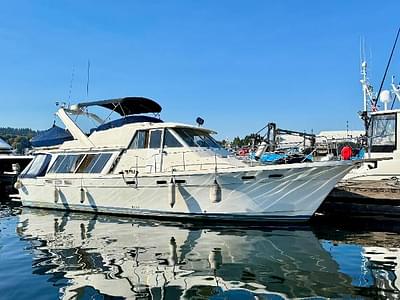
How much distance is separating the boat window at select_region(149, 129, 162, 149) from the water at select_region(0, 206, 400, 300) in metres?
2.76

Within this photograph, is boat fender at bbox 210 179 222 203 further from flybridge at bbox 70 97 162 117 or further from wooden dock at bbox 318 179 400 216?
flybridge at bbox 70 97 162 117

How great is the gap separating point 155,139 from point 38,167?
6.58 metres

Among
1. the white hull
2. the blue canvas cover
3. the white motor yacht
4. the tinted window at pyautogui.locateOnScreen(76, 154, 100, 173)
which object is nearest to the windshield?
the white hull

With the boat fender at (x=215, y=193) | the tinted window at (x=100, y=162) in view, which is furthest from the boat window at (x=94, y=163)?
the boat fender at (x=215, y=193)

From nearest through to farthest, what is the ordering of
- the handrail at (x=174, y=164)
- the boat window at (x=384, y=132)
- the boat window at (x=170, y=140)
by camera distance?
1. the handrail at (x=174, y=164)
2. the boat window at (x=170, y=140)
3. the boat window at (x=384, y=132)

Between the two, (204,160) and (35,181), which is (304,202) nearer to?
(204,160)

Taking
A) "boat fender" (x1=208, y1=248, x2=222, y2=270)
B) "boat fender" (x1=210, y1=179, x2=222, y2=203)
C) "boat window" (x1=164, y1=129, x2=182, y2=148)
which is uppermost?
"boat window" (x1=164, y1=129, x2=182, y2=148)

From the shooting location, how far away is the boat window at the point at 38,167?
1755cm

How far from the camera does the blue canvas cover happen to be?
18500 millimetres

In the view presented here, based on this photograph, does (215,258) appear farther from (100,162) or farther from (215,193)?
(100,162)

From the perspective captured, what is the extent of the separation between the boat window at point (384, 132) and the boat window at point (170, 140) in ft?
24.2

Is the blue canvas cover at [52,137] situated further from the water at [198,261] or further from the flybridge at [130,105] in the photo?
the water at [198,261]

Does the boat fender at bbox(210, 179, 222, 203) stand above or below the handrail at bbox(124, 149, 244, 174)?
below

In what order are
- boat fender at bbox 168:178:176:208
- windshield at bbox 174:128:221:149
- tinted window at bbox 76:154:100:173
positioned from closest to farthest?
boat fender at bbox 168:178:176:208 < windshield at bbox 174:128:221:149 < tinted window at bbox 76:154:100:173
